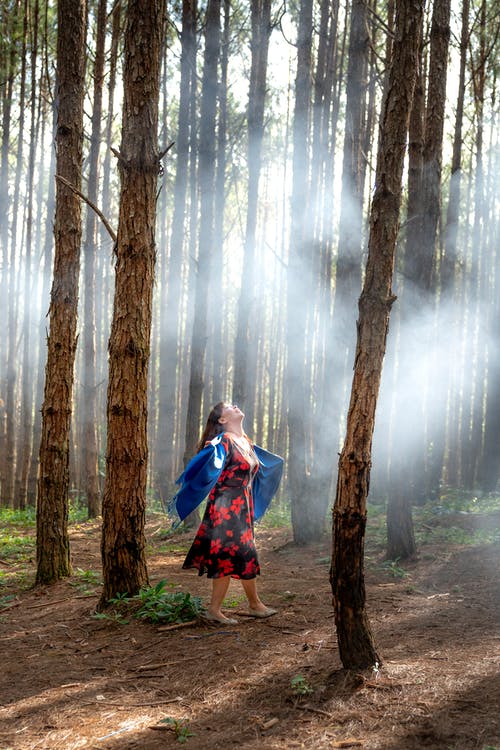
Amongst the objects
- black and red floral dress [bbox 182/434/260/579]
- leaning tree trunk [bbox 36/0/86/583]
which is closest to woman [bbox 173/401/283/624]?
black and red floral dress [bbox 182/434/260/579]

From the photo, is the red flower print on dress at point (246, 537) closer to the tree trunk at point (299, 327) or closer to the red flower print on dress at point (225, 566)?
the red flower print on dress at point (225, 566)

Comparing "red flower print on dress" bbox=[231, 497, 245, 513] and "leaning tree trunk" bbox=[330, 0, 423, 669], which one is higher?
"leaning tree trunk" bbox=[330, 0, 423, 669]

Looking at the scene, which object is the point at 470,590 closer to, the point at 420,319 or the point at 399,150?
the point at 420,319

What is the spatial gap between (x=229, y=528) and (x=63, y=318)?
9.60ft

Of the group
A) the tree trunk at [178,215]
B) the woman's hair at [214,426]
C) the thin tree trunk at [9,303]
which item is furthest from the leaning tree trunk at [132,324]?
the thin tree trunk at [9,303]

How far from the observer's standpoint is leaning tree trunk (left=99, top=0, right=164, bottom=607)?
17.8 ft

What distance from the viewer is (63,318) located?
680cm

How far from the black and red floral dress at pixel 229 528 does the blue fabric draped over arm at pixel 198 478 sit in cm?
14

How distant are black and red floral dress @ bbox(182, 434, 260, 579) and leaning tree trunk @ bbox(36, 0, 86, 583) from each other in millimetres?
2050

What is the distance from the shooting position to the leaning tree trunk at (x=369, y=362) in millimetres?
3688

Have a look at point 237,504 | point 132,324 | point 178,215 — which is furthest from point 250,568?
point 178,215

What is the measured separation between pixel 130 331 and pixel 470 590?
409 cm

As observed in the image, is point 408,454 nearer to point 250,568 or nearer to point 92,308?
point 250,568

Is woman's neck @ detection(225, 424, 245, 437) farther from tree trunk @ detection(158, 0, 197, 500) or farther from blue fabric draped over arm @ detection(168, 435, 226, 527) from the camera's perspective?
tree trunk @ detection(158, 0, 197, 500)
